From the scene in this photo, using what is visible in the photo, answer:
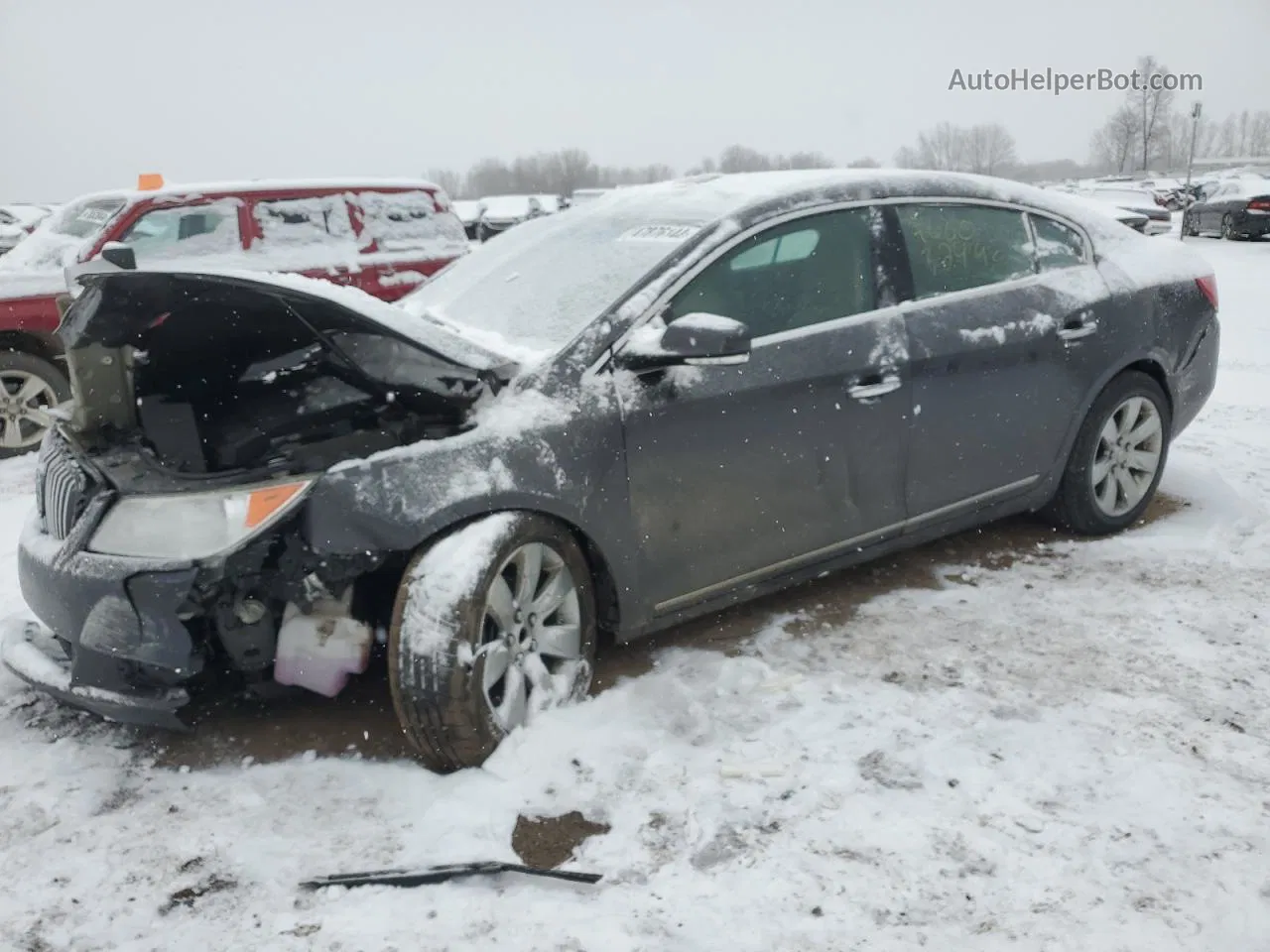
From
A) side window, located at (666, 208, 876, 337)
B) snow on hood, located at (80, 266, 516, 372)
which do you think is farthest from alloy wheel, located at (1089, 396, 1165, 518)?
snow on hood, located at (80, 266, 516, 372)

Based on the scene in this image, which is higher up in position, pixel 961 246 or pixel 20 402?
pixel 961 246

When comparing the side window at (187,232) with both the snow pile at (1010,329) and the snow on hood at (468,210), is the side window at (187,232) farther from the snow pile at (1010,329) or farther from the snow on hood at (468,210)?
the snow on hood at (468,210)

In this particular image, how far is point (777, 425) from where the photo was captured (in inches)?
127

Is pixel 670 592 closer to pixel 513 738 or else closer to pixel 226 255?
pixel 513 738

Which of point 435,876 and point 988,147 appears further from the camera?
point 988,147

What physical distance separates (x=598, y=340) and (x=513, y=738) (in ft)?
3.75

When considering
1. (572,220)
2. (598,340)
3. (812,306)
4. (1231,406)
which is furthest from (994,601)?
(1231,406)

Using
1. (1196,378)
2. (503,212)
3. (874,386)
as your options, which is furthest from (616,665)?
(503,212)

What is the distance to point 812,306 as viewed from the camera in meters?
3.38

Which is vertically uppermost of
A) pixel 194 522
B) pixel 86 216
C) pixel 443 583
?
pixel 86 216

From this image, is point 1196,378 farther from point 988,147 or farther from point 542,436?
point 988,147

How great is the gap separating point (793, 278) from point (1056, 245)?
57.2 inches

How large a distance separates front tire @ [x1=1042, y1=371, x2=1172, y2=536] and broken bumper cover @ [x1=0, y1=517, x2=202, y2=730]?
3.38 metres

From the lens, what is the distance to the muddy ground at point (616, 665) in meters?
2.90
